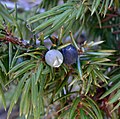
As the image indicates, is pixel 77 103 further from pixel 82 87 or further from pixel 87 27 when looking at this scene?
pixel 87 27

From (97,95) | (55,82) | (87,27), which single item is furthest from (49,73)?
(87,27)

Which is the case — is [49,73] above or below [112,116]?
above

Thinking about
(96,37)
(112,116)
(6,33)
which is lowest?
(112,116)
